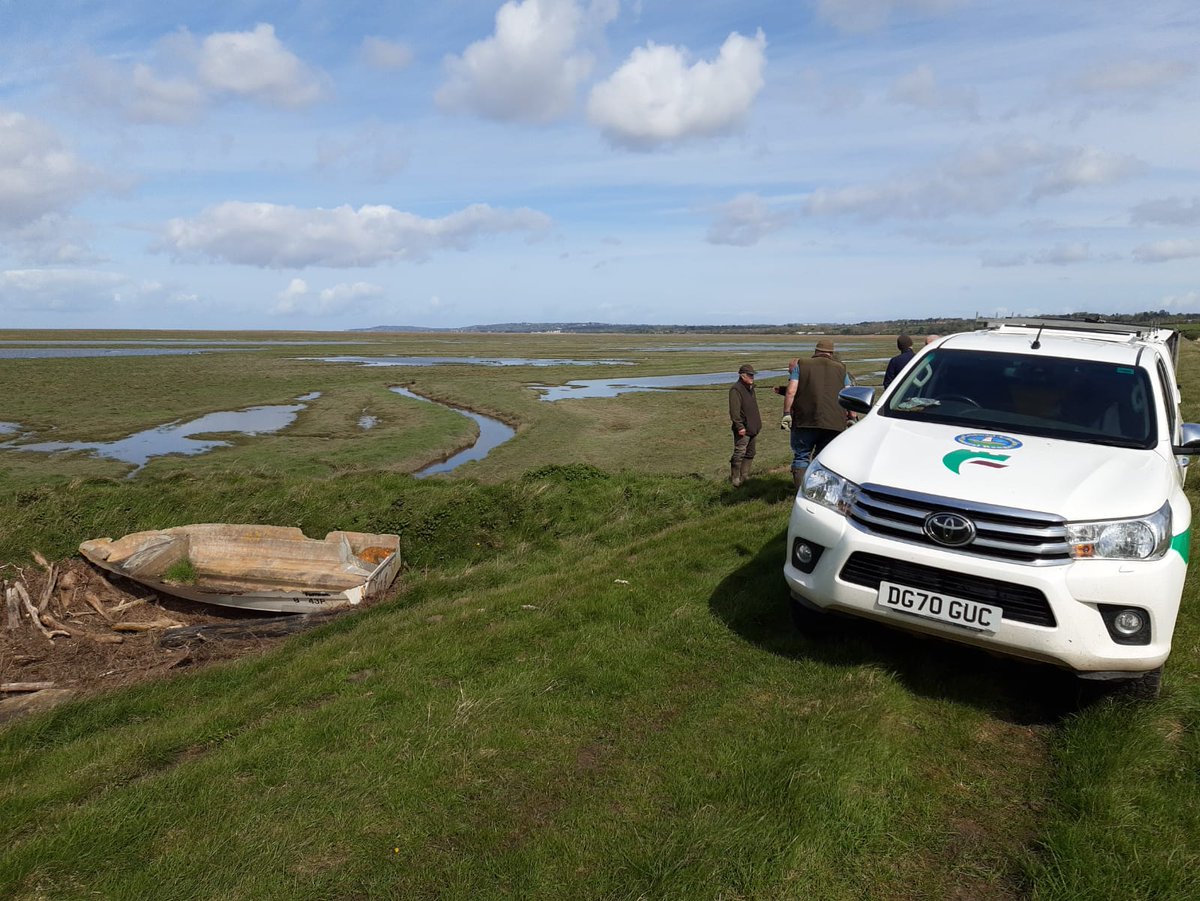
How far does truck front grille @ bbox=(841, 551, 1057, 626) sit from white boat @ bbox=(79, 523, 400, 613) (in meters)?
6.86

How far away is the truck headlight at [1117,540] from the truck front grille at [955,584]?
0.39 meters

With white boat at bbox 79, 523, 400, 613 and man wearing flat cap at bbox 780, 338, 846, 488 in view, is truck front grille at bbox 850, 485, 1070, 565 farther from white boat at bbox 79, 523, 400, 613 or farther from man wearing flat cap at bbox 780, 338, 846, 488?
white boat at bbox 79, 523, 400, 613

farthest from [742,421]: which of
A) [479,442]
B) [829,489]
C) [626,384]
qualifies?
[626,384]

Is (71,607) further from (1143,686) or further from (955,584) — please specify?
(1143,686)

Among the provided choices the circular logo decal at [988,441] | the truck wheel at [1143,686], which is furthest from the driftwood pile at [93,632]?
the truck wheel at [1143,686]

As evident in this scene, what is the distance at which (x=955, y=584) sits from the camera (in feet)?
14.9

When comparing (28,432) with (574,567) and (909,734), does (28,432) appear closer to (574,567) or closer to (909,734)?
(574,567)

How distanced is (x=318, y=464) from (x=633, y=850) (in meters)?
23.1

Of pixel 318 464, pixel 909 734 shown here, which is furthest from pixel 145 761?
pixel 318 464

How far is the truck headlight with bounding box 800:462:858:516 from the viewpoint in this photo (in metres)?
5.11

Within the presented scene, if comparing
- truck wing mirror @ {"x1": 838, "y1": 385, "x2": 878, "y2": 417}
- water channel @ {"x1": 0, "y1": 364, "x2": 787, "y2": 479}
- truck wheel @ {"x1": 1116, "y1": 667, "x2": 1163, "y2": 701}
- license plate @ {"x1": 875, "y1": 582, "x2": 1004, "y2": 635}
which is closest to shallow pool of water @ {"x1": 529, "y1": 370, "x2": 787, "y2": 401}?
water channel @ {"x1": 0, "y1": 364, "x2": 787, "y2": 479}

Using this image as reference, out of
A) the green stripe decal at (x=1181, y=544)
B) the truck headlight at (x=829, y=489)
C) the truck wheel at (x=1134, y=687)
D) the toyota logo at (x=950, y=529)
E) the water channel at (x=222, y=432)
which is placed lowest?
the water channel at (x=222, y=432)

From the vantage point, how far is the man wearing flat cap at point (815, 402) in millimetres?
10461

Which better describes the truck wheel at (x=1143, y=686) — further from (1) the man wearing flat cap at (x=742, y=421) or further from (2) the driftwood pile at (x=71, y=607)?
(2) the driftwood pile at (x=71, y=607)
